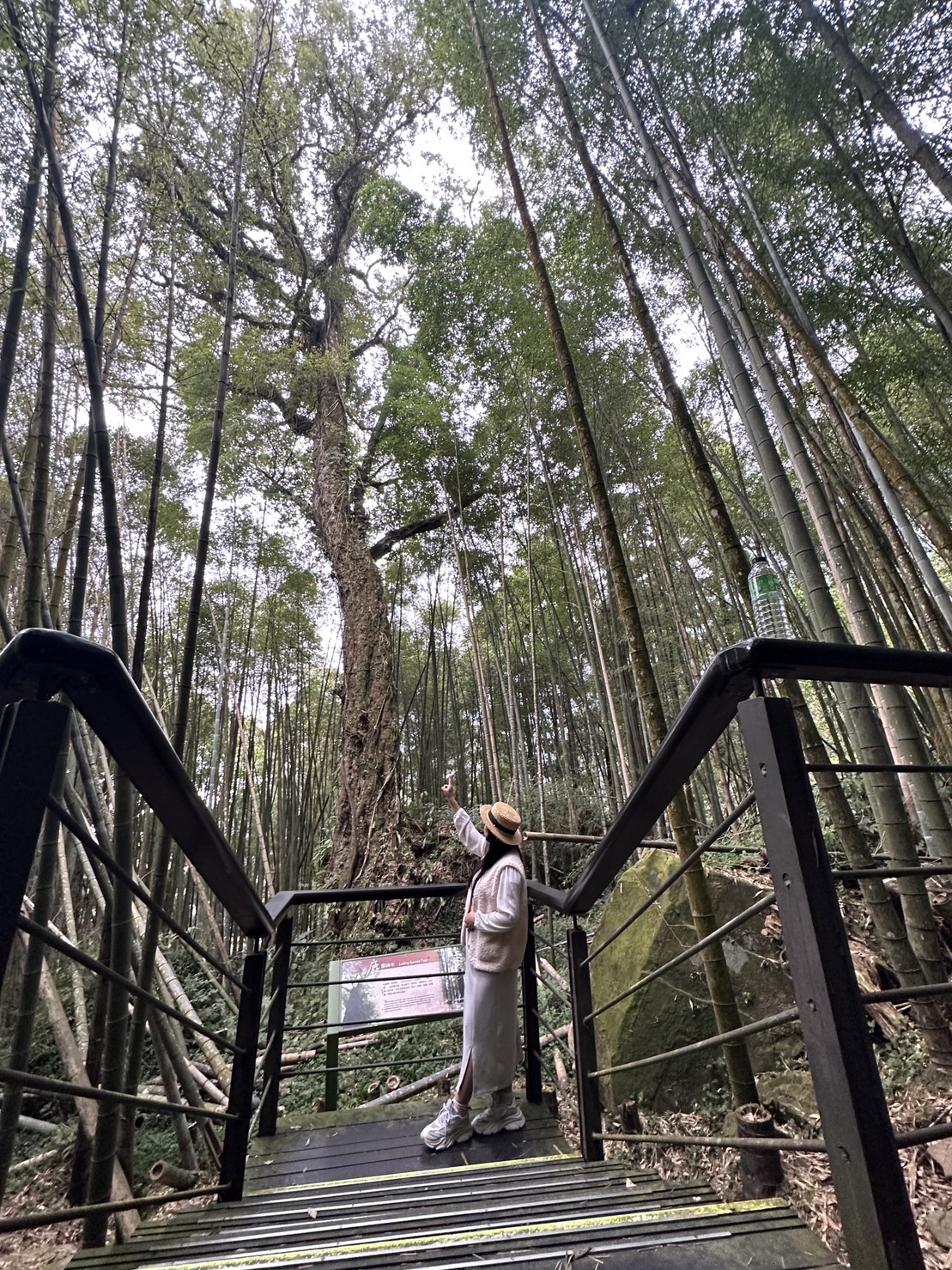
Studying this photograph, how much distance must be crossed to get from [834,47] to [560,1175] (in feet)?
15.0

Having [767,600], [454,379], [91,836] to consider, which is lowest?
[91,836]

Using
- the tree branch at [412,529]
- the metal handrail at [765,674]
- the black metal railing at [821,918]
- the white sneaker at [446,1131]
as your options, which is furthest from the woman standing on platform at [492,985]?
the tree branch at [412,529]

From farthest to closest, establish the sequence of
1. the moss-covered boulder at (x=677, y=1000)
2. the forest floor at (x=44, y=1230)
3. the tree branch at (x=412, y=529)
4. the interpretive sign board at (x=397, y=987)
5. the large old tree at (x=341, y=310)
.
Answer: the tree branch at (x=412, y=529) < the large old tree at (x=341, y=310) < the moss-covered boulder at (x=677, y=1000) < the interpretive sign board at (x=397, y=987) < the forest floor at (x=44, y=1230)

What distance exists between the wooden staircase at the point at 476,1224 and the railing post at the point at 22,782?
650 mm

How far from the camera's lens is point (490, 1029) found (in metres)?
1.91

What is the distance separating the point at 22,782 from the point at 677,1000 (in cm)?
302

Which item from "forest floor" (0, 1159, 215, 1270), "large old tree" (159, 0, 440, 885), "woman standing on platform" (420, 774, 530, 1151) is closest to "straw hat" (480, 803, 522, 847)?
"woman standing on platform" (420, 774, 530, 1151)

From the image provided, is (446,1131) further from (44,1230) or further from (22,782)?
(44,1230)

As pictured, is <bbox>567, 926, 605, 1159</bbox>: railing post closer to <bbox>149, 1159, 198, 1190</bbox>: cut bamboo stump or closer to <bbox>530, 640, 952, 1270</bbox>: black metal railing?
<bbox>530, 640, 952, 1270</bbox>: black metal railing

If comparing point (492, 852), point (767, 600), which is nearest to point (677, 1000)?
point (492, 852)

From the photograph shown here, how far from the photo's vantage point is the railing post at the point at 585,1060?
4.83 feet

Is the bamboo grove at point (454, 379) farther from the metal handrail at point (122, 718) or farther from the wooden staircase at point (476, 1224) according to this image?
the wooden staircase at point (476, 1224)

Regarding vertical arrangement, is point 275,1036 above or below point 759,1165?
above

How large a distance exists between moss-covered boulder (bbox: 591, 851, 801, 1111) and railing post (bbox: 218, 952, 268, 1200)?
66.2 inches
